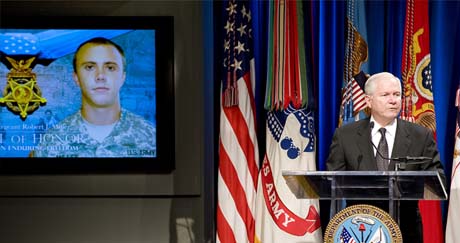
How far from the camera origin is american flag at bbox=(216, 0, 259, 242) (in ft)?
18.4

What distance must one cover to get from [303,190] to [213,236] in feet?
6.98

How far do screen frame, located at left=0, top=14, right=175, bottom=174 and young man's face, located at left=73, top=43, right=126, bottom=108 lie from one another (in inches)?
7.3

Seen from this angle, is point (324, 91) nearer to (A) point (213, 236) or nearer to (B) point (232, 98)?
(B) point (232, 98)

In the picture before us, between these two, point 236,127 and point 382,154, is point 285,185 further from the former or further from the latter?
point 382,154

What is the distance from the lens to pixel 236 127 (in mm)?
5656

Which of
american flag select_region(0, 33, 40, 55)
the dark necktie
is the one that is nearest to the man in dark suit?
the dark necktie

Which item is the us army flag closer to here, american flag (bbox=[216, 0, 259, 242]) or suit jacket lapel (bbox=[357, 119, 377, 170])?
american flag (bbox=[216, 0, 259, 242])

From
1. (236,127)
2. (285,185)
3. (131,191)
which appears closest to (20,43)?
(131,191)

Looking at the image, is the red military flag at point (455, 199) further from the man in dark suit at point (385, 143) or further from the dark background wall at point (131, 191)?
the dark background wall at point (131, 191)

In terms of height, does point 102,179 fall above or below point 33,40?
below

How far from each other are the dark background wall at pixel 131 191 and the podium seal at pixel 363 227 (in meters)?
2.35

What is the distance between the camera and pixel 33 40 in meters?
5.80

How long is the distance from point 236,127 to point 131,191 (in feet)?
3.18

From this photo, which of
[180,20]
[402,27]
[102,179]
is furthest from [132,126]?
[402,27]
